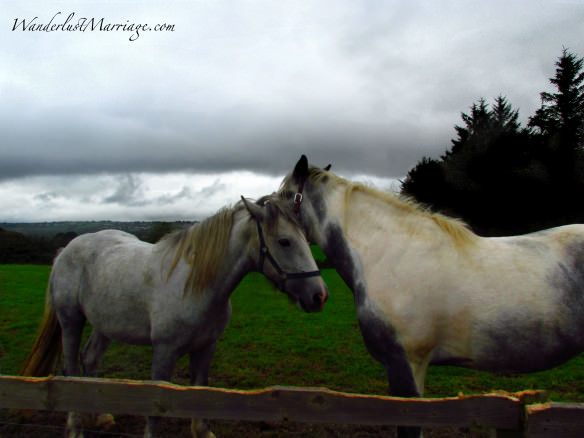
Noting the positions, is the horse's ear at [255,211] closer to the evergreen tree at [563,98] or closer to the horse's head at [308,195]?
the horse's head at [308,195]

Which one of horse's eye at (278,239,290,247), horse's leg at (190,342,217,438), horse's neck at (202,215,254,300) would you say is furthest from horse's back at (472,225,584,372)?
horse's leg at (190,342,217,438)

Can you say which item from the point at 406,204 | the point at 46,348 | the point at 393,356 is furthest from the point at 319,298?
the point at 46,348

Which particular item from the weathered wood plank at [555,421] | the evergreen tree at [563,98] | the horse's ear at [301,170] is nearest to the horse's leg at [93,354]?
the horse's ear at [301,170]

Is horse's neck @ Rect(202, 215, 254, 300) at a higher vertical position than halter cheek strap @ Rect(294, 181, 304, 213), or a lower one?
lower

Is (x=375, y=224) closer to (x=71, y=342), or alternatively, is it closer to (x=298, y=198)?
(x=298, y=198)

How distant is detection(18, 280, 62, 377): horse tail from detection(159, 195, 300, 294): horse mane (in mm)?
1707

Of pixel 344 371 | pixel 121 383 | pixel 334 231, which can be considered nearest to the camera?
pixel 121 383

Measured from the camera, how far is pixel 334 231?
283 cm

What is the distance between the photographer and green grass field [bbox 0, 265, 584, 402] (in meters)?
5.04

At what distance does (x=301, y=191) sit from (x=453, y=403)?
6.13 feet

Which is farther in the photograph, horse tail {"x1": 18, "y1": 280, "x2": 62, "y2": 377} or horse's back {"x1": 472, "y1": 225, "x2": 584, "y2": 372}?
horse tail {"x1": 18, "y1": 280, "x2": 62, "y2": 377}

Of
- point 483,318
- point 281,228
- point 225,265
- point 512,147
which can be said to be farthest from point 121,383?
point 512,147

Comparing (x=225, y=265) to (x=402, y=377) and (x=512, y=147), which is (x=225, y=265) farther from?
(x=512, y=147)

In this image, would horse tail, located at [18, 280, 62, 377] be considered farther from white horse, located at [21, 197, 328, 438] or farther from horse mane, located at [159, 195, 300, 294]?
horse mane, located at [159, 195, 300, 294]
